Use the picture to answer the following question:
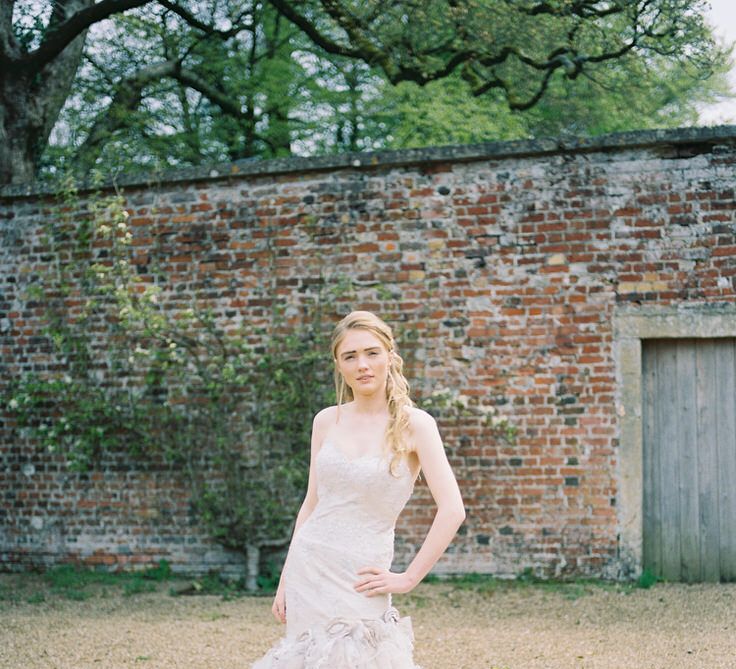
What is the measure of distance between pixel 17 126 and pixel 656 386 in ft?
25.7

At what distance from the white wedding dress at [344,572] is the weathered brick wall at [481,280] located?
183 inches

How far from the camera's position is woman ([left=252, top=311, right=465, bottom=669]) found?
115 inches

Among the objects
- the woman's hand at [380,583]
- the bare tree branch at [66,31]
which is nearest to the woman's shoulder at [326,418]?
the woman's hand at [380,583]

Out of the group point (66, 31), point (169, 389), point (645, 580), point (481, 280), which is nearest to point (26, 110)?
point (66, 31)

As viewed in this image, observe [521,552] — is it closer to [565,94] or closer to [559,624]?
[559,624]

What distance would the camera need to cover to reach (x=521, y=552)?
753 cm

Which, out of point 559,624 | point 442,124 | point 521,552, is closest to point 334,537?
point 559,624

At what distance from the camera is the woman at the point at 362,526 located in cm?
293

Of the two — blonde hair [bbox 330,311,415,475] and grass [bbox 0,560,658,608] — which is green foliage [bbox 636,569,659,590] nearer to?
grass [bbox 0,560,658,608]

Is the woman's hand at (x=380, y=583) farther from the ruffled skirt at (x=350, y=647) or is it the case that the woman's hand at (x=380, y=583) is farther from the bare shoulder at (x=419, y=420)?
the bare shoulder at (x=419, y=420)

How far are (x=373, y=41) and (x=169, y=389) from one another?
5666 mm

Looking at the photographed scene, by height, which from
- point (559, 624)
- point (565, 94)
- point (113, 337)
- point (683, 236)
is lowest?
point (559, 624)

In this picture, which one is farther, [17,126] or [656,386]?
[17,126]

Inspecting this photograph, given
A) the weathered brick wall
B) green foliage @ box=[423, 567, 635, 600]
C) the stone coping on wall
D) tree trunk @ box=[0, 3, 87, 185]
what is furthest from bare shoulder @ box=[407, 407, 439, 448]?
tree trunk @ box=[0, 3, 87, 185]
